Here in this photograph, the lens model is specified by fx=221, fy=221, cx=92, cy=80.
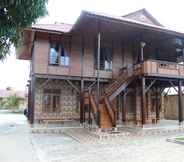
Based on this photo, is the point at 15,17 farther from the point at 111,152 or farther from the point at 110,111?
the point at 110,111

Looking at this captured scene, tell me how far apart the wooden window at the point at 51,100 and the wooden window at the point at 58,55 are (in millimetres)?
1784

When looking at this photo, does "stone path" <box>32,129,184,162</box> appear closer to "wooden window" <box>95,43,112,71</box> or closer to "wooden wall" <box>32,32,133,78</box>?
"wooden wall" <box>32,32,133,78</box>

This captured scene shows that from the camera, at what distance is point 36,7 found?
479 cm

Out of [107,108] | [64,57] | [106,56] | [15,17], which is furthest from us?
[106,56]

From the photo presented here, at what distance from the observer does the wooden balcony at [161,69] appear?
39.4ft

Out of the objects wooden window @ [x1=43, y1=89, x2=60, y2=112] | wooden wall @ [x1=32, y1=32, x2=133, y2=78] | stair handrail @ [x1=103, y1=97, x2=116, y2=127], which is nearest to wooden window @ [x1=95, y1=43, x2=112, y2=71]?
wooden wall @ [x1=32, y1=32, x2=133, y2=78]

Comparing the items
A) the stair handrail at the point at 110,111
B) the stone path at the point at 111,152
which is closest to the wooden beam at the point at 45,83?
the stair handrail at the point at 110,111

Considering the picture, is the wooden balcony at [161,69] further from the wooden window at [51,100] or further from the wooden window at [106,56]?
the wooden window at [51,100]

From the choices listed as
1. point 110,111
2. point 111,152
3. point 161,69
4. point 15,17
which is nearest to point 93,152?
point 111,152

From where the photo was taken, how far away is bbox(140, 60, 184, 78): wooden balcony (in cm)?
1199

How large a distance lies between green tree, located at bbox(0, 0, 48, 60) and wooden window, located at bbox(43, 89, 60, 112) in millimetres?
8510

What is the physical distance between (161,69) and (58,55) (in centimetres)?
619

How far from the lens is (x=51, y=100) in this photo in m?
13.7

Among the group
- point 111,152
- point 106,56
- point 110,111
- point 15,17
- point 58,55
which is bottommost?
point 111,152
